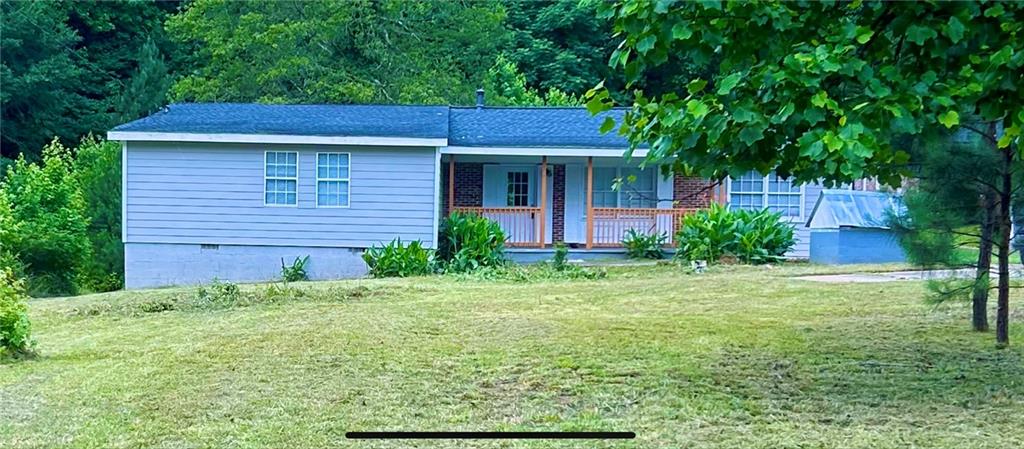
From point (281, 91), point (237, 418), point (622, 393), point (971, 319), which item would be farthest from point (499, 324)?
point (281, 91)

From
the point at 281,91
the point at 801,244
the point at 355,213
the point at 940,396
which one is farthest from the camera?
the point at 281,91

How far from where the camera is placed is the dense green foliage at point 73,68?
26469 mm

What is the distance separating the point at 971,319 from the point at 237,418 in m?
6.47

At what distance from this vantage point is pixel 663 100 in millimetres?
5539

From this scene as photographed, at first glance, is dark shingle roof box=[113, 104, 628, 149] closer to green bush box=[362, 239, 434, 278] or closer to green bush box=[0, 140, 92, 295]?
green bush box=[0, 140, 92, 295]

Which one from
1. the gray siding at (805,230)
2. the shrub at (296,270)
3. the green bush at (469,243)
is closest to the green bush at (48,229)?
the shrub at (296,270)

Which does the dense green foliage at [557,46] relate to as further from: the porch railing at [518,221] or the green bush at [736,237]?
the green bush at [736,237]

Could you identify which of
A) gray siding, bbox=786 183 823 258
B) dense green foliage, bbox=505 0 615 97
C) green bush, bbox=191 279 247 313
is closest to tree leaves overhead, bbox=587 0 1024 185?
green bush, bbox=191 279 247 313

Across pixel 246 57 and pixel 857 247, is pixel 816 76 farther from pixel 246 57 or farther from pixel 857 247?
pixel 246 57

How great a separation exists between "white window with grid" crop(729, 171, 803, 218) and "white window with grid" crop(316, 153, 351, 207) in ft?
22.7

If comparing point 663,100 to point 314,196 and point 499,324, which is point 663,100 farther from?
point 314,196

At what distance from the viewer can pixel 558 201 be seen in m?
18.5

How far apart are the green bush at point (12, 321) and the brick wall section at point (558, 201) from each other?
1169cm

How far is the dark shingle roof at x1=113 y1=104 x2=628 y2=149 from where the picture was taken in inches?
625
